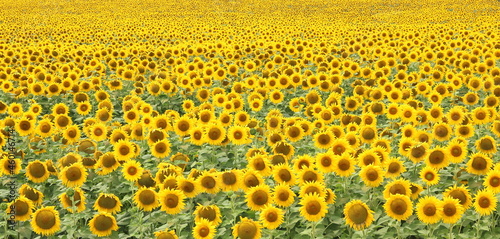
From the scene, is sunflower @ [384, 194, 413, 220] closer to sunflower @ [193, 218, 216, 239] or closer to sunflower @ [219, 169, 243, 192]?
sunflower @ [219, 169, 243, 192]

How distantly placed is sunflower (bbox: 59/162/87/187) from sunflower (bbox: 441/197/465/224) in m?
4.16

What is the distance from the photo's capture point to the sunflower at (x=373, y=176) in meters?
5.51

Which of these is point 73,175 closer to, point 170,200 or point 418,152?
point 170,200

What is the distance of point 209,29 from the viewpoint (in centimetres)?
2677

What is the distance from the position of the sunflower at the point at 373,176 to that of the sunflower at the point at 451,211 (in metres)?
0.86

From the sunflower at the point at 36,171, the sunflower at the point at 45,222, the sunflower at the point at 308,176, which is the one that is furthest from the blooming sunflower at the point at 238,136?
the sunflower at the point at 45,222

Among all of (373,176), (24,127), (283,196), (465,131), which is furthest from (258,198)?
(24,127)

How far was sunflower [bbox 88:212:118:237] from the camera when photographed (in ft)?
16.9

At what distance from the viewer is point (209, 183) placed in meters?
5.59

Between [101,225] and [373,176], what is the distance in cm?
302

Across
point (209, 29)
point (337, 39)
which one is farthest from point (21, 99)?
point (209, 29)

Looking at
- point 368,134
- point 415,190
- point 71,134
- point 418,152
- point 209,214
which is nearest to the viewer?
point 209,214

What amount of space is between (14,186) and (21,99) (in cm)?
602

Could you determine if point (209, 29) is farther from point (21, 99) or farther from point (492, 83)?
point (492, 83)
